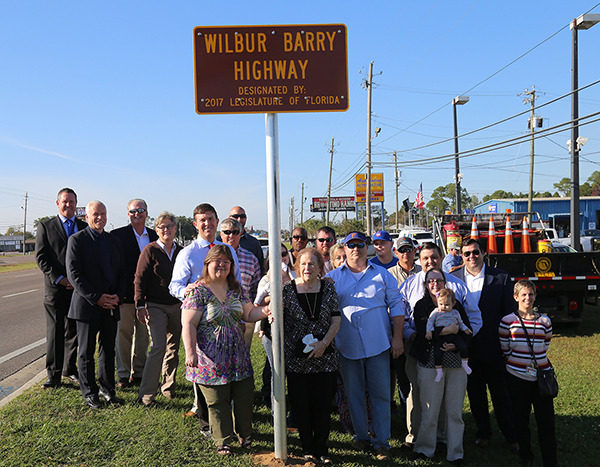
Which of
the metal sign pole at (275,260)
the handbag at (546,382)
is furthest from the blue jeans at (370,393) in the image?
the handbag at (546,382)

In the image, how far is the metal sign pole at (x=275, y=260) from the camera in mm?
3584

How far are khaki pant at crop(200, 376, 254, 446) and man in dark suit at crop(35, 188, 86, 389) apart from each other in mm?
2442

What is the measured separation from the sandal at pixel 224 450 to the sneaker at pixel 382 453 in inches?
48.5

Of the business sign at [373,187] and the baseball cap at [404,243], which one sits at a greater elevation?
the business sign at [373,187]

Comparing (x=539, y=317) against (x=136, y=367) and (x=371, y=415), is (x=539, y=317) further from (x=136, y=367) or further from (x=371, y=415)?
(x=136, y=367)

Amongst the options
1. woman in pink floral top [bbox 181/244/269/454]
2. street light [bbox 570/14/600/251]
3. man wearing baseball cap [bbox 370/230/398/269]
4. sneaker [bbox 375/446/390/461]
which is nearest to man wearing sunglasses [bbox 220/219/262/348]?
woman in pink floral top [bbox 181/244/269/454]

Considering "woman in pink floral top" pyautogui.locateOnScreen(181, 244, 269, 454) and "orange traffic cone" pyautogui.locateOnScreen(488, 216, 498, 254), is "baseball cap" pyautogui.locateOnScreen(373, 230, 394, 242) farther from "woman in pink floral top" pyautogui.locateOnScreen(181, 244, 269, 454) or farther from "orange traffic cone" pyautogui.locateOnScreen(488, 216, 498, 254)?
"orange traffic cone" pyautogui.locateOnScreen(488, 216, 498, 254)

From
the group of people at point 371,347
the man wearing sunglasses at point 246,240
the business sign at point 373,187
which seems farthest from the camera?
the business sign at point 373,187

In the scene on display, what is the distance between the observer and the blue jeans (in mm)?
4012

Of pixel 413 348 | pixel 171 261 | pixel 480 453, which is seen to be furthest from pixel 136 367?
pixel 480 453

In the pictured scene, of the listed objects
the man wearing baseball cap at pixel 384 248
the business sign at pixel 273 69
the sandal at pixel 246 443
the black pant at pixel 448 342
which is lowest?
the sandal at pixel 246 443

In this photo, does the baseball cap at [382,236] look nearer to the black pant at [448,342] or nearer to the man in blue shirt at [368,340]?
the man in blue shirt at [368,340]

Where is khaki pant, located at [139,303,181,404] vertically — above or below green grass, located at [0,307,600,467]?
above

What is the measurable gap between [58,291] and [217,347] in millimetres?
2595
